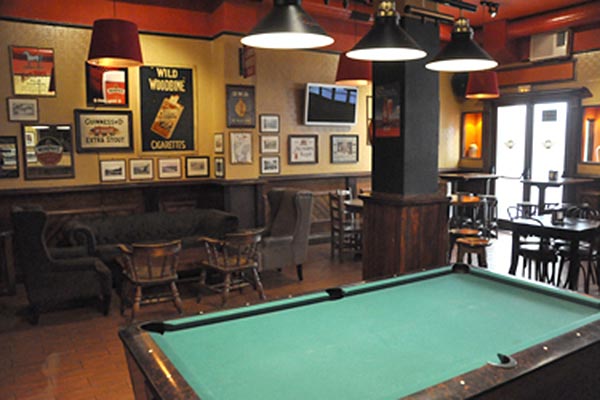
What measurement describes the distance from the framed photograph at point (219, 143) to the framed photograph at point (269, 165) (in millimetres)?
806

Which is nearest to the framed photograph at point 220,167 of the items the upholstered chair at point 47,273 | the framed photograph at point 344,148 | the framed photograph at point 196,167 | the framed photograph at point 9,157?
the framed photograph at point 196,167

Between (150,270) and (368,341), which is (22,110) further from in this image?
(368,341)

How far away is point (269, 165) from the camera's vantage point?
7.48 m

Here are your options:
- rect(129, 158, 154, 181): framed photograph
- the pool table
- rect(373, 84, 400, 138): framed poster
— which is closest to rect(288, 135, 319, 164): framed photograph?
rect(129, 158, 154, 181): framed photograph

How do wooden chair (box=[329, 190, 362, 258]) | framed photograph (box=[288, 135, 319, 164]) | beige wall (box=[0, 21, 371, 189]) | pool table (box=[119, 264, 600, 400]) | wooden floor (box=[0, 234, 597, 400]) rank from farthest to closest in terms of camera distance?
framed photograph (box=[288, 135, 319, 164])
wooden chair (box=[329, 190, 362, 258])
beige wall (box=[0, 21, 371, 189])
wooden floor (box=[0, 234, 597, 400])
pool table (box=[119, 264, 600, 400])

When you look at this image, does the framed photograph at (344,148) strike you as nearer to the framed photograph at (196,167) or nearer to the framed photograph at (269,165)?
the framed photograph at (269,165)

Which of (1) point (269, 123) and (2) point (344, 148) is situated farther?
(2) point (344, 148)

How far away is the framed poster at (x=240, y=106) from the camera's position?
6606 millimetres

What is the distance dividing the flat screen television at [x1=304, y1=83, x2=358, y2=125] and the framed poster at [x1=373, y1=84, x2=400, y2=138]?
3.29m

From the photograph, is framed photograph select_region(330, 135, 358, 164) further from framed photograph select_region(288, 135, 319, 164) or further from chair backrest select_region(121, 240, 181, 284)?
chair backrest select_region(121, 240, 181, 284)

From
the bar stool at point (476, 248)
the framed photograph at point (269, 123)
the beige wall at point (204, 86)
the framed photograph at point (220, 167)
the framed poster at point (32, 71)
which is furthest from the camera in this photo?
the framed photograph at point (269, 123)

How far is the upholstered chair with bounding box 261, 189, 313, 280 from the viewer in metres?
5.73

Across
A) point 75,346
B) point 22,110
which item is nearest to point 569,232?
Answer: point 75,346

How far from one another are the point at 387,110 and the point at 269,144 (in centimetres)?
333
